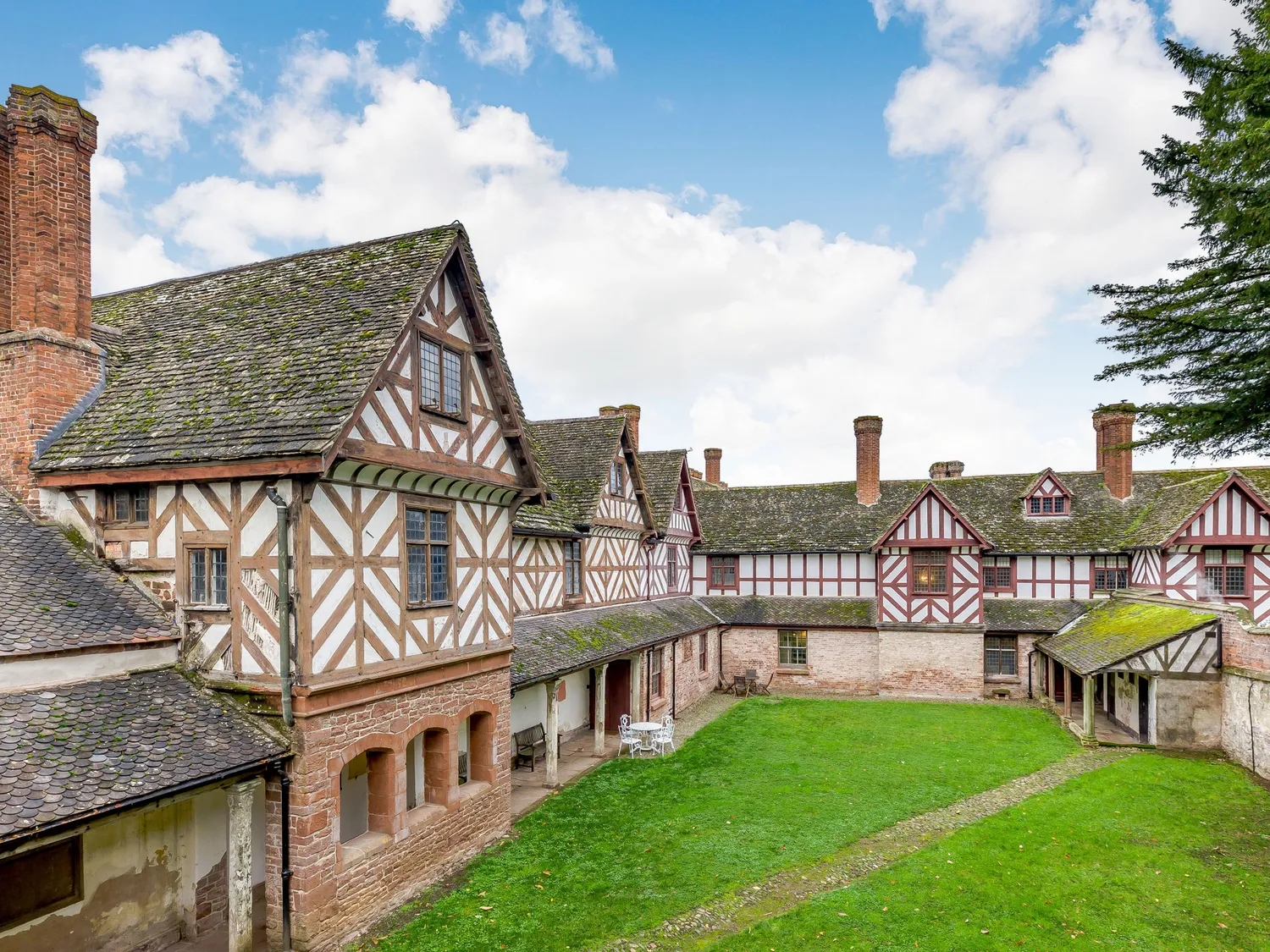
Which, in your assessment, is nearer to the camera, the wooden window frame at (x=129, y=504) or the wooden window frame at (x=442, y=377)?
the wooden window frame at (x=129, y=504)

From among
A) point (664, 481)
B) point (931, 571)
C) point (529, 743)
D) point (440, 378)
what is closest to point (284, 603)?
point (440, 378)

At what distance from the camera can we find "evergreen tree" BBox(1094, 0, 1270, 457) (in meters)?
8.77

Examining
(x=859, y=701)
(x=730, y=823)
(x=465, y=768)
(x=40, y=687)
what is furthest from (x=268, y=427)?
(x=859, y=701)

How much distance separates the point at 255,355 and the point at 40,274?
3.02 m

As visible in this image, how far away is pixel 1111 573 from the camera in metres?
25.9

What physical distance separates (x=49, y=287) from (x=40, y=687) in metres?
5.65

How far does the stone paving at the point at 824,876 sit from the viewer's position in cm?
931

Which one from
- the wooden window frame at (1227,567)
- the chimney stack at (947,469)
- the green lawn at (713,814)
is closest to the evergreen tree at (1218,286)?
the green lawn at (713,814)

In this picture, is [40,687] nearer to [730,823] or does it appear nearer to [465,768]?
[465,768]

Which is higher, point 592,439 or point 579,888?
point 592,439

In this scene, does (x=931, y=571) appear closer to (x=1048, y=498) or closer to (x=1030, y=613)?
(x=1030, y=613)

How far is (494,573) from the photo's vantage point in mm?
12281

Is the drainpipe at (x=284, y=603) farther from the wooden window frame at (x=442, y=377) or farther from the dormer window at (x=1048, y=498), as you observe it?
the dormer window at (x=1048, y=498)

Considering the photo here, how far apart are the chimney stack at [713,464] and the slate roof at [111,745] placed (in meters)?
29.6
